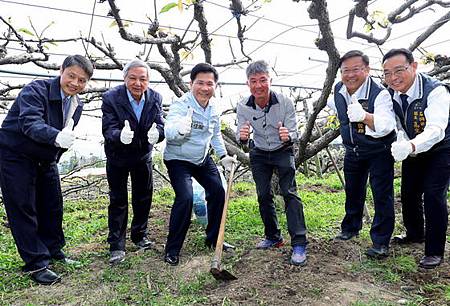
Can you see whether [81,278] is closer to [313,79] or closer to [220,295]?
[220,295]

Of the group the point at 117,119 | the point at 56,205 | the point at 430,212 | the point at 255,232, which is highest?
the point at 117,119

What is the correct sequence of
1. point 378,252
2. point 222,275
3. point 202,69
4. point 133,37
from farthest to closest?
1. point 133,37
2. point 202,69
3. point 378,252
4. point 222,275

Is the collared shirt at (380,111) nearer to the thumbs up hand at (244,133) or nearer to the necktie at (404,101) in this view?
the necktie at (404,101)

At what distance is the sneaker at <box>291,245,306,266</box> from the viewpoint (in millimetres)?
2697

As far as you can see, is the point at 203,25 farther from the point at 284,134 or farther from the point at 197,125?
the point at 284,134

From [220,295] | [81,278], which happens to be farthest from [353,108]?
[81,278]

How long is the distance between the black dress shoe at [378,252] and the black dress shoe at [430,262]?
0.24m

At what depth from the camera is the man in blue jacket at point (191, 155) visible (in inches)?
113

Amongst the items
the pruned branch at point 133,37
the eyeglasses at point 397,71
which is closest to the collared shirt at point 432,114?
the eyeglasses at point 397,71

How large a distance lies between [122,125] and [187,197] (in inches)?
28.1

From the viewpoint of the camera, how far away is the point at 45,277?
2633 millimetres

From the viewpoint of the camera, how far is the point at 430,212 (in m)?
2.64

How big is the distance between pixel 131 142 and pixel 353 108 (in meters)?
1.58

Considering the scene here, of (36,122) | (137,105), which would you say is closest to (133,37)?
(137,105)
